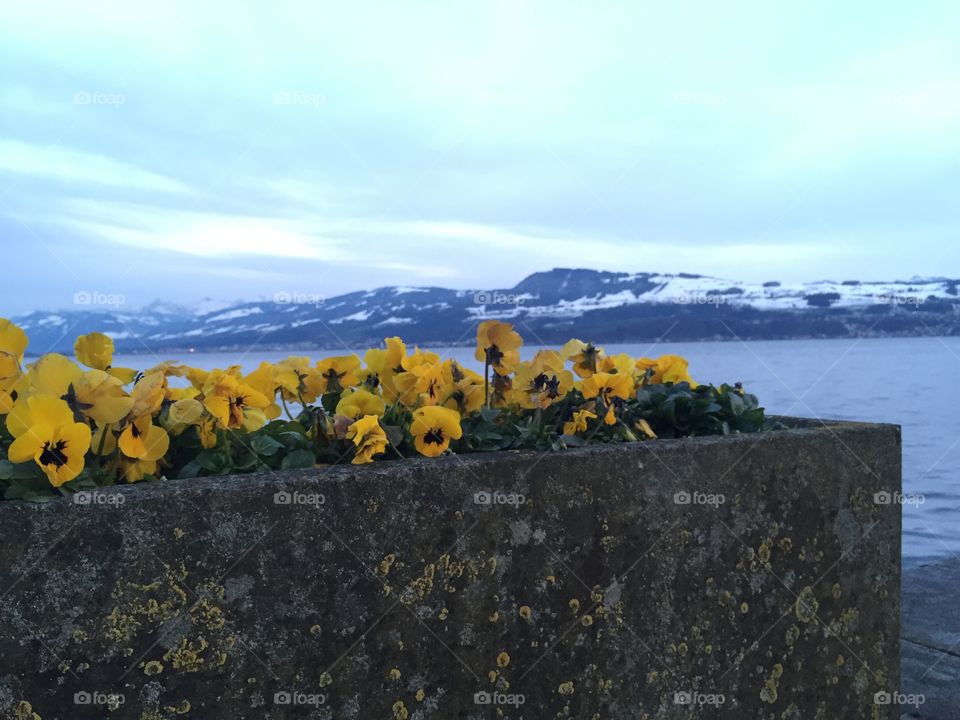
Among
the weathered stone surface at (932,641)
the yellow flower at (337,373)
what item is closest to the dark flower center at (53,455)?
the yellow flower at (337,373)

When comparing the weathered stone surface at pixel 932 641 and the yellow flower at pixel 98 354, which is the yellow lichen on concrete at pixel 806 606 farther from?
the yellow flower at pixel 98 354

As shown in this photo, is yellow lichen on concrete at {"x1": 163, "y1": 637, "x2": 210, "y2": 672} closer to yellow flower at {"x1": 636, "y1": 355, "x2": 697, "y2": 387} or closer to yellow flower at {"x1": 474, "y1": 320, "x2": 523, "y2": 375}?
yellow flower at {"x1": 474, "y1": 320, "x2": 523, "y2": 375}

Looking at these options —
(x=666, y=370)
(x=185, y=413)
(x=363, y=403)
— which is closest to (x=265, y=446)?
(x=185, y=413)

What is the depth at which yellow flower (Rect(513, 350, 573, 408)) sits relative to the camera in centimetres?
244

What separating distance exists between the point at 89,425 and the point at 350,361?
0.84 m

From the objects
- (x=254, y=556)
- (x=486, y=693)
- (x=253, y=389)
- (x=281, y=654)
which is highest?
(x=253, y=389)

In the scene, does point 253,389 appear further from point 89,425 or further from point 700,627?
point 700,627

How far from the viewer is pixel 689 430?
267 centimetres

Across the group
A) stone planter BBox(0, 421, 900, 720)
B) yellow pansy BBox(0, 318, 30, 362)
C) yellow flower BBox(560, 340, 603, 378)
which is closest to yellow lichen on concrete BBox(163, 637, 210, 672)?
stone planter BBox(0, 421, 900, 720)

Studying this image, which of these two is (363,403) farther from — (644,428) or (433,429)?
(644,428)

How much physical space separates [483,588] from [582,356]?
0.93m

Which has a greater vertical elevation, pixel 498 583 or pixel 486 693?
pixel 498 583

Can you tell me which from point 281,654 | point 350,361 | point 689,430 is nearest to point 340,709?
point 281,654

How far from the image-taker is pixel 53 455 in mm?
1648
